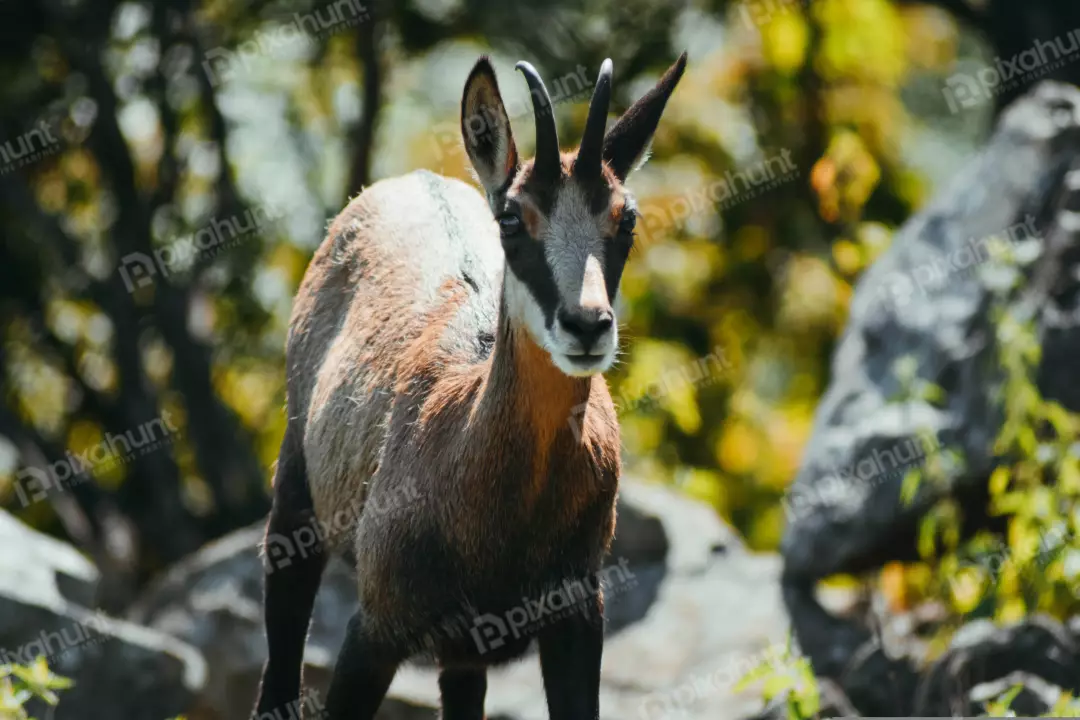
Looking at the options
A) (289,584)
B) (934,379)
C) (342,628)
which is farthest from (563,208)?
(342,628)

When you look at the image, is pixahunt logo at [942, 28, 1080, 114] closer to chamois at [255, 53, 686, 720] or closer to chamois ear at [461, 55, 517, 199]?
chamois at [255, 53, 686, 720]

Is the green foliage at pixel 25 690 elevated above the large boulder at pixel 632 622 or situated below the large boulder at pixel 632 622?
above

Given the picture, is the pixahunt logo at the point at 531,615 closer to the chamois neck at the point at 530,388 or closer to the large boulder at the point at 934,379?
the chamois neck at the point at 530,388

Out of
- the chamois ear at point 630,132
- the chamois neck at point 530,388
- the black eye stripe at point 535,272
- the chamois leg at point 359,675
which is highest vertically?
the chamois ear at point 630,132

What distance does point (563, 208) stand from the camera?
18.6 feet

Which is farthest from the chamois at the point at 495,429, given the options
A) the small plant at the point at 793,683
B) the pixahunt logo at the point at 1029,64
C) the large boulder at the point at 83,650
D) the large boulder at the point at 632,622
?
the pixahunt logo at the point at 1029,64

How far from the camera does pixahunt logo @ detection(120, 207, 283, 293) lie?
47.4 feet

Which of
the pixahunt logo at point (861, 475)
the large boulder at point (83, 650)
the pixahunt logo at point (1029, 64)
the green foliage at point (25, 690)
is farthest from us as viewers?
the pixahunt logo at point (1029, 64)

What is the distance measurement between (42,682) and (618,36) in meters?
9.57

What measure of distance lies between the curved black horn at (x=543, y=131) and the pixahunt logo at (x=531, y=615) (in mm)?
1566

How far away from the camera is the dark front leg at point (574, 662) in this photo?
239 inches

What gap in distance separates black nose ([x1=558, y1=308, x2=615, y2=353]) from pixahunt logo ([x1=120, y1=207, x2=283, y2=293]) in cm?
982

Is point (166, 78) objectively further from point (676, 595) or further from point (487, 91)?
point (487, 91)

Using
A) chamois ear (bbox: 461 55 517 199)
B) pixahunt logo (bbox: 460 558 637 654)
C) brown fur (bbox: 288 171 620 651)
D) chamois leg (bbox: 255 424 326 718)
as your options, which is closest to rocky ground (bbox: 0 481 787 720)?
chamois leg (bbox: 255 424 326 718)
